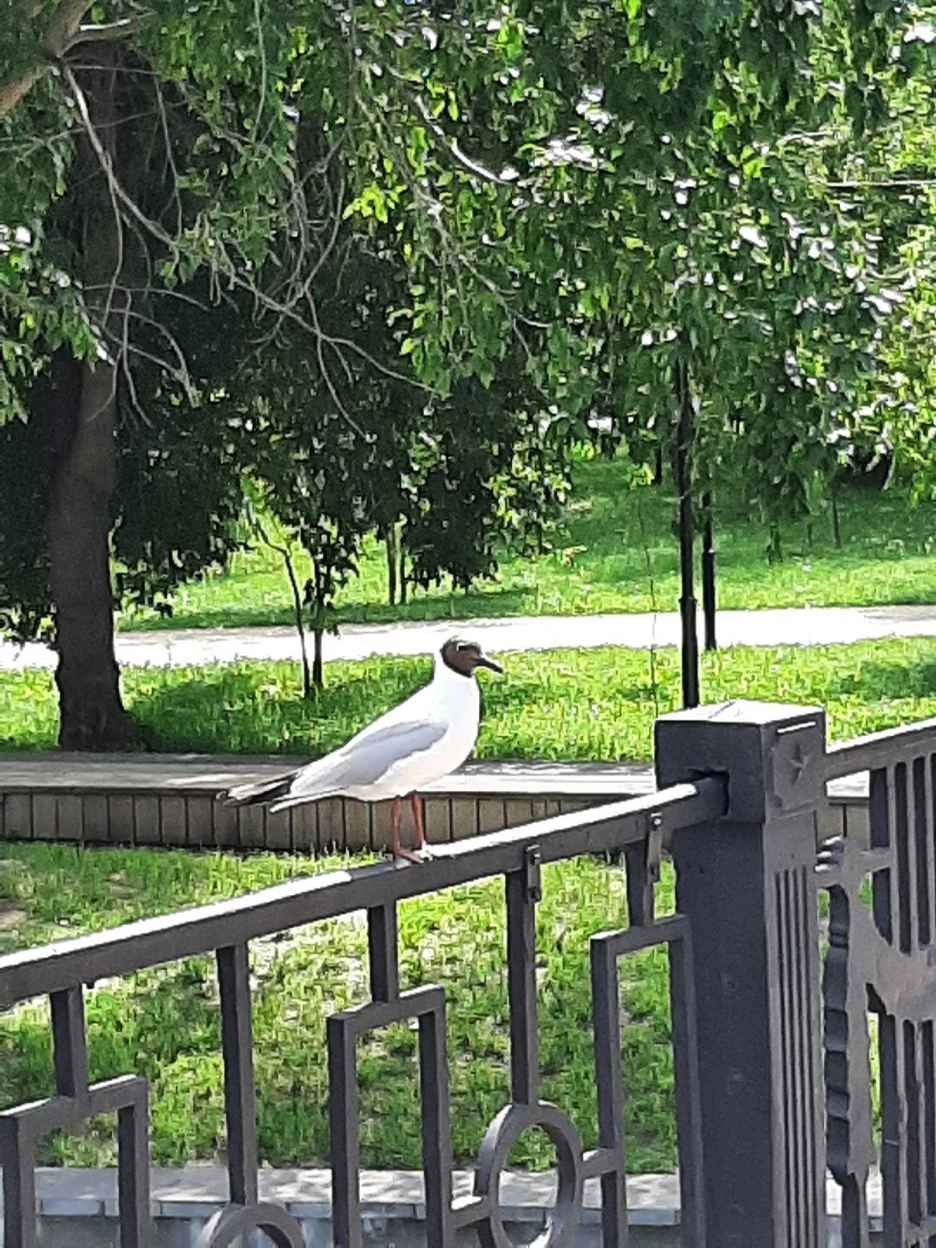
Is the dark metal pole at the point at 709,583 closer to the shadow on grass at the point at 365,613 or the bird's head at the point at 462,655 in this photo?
the shadow on grass at the point at 365,613

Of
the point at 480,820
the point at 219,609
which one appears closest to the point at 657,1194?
the point at 480,820

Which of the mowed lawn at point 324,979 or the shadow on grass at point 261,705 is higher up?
the shadow on grass at point 261,705

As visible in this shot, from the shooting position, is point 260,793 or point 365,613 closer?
point 260,793

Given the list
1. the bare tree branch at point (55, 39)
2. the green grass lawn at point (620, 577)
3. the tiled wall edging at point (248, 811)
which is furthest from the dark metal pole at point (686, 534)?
the green grass lawn at point (620, 577)

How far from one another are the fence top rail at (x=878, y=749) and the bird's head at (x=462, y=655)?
1.51 feet

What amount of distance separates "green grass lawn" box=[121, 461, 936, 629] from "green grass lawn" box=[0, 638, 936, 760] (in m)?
2.20

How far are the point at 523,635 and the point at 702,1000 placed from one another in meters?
15.9

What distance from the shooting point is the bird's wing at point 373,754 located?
237cm

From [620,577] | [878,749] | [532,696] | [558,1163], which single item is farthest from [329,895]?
[620,577]

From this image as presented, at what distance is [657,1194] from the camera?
14.9 feet

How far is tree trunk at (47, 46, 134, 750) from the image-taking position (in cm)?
1056

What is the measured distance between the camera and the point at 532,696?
13031 mm

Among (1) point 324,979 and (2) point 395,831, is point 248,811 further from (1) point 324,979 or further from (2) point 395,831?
(2) point 395,831

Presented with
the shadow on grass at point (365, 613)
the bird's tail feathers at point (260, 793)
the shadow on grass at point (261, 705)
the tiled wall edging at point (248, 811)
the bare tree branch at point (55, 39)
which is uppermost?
the bare tree branch at point (55, 39)
